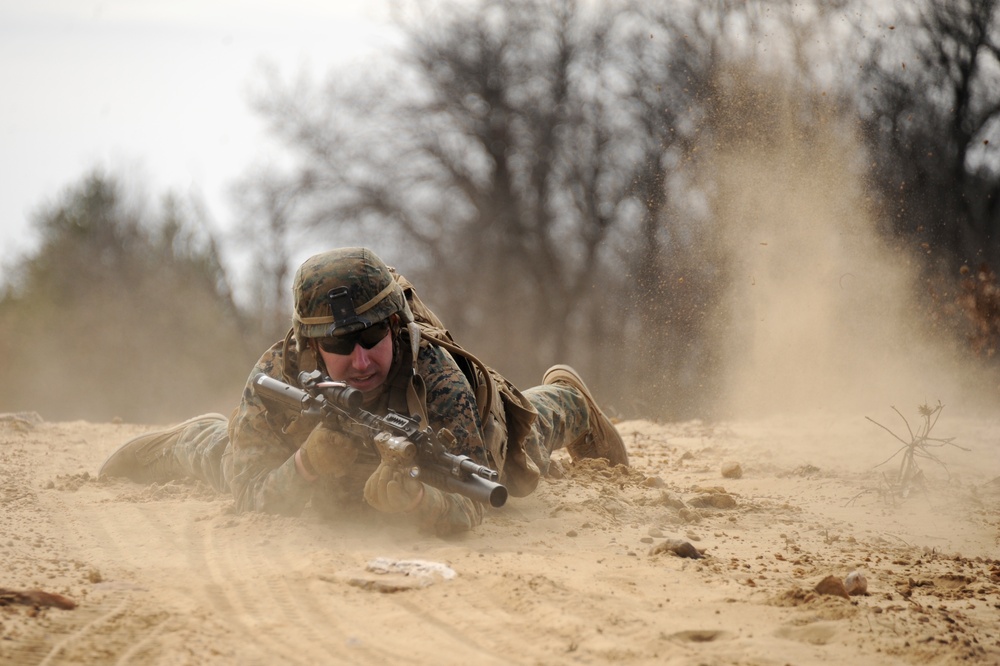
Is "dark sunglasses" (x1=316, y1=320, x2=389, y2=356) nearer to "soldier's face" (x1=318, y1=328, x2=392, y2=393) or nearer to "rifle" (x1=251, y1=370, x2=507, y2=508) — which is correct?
"soldier's face" (x1=318, y1=328, x2=392, y2=393)

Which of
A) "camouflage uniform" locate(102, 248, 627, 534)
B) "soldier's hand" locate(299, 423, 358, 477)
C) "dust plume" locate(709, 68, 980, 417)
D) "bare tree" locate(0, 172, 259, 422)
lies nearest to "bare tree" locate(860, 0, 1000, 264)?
"dust plume" locate(709, 68, 980, 417)

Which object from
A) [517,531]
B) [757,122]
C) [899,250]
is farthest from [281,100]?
[517,531]

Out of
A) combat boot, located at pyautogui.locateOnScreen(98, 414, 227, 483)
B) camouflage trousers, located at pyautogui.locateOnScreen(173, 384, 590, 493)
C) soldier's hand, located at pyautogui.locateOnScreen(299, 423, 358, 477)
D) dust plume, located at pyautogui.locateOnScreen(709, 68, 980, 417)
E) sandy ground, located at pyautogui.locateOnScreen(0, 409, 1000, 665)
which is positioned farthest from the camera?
dust plume, located at pyautogui.locateOnScreen(709, 68, 980, 417)

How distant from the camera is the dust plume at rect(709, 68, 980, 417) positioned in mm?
9188

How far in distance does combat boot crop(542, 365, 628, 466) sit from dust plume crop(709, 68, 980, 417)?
4.09 m

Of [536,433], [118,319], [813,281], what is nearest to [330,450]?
[536,433]

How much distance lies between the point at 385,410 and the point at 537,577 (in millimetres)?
1031

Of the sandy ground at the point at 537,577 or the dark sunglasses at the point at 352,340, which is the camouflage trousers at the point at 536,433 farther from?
the dark sunglasses at the point at 352,340

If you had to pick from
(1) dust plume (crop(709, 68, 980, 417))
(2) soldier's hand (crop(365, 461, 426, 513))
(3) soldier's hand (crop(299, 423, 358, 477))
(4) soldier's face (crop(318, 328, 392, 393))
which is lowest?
(2) soldier's hand (crop(365, 461, 426, 513))

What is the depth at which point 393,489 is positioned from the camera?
3.51m

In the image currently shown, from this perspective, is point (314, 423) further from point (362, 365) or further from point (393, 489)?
point (393, 489)

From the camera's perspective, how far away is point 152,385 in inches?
715

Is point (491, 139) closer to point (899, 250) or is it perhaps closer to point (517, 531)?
point (899, 250)

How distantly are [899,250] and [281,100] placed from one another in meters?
11.9
